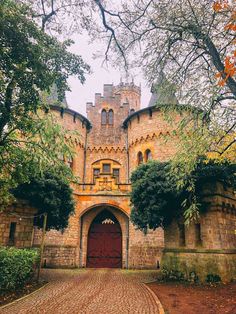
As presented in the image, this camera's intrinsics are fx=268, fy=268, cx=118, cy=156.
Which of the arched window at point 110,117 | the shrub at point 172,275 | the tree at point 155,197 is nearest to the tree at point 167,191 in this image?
the tree at point 155,197

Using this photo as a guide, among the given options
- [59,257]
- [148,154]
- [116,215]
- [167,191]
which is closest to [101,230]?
[116,215]

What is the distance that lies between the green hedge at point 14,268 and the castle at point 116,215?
155cm

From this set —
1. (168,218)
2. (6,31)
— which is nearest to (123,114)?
(168,218)

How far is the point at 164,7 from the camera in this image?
8156 millimetres

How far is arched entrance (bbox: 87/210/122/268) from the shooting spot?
18.9 m

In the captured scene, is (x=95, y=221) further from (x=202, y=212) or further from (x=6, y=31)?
(x=6, y=31)

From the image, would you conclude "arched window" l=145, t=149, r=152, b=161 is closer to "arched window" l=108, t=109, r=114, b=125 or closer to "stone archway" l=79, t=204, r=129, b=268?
"stone archway" l=79, t=204, r=129, b=268

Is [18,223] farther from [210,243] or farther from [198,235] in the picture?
[210,243]

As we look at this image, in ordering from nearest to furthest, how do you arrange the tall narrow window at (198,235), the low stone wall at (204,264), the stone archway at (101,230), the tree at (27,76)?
the tree at (27,76) < the low stone wall at (204,264) < the tall narrow window at (198,235) < the stone archway at (101,230)

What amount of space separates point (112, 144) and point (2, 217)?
13.3 metres

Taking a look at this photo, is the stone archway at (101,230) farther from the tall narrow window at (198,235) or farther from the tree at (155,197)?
the tall narrow window at (198,235)

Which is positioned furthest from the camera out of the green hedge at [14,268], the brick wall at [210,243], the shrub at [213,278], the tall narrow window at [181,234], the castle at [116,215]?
the tall narrow window at [181,234]

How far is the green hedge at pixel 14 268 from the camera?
8656mm

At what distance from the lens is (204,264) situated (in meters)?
11.4
